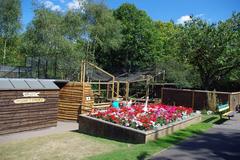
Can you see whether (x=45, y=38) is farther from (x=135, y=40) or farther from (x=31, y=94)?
(x=135, y=40)

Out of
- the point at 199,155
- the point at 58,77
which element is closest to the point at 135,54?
the point at 58,77

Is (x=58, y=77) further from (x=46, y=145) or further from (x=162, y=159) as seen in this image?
(x=162, y=159)

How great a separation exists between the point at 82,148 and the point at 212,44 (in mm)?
17254

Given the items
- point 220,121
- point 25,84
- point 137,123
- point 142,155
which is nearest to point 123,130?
point 137,123

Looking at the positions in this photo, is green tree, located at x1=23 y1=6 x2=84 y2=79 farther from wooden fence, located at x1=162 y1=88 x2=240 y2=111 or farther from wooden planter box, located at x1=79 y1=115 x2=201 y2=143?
wooden planter box, located at x1=79 y1=115 x2=201 y2=143

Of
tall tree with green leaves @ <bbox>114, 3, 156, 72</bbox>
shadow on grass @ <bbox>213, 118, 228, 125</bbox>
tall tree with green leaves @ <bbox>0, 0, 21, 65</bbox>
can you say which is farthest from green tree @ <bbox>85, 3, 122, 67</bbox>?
shadow on grass @ <bbox>213, 118, 228, 125</bbox>

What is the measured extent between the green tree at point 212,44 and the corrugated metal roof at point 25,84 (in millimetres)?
12439

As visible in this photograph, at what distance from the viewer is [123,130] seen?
43.8 ft

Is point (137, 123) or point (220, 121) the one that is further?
point (220, 121)

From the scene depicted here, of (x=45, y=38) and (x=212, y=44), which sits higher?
(x=45, y=38)

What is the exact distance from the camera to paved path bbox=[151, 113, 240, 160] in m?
10.2

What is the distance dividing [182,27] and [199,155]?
63.8 ft

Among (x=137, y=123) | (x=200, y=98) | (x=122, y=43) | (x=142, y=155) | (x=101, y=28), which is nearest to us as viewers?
(x=142, y=155)

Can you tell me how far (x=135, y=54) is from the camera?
1908 inches
